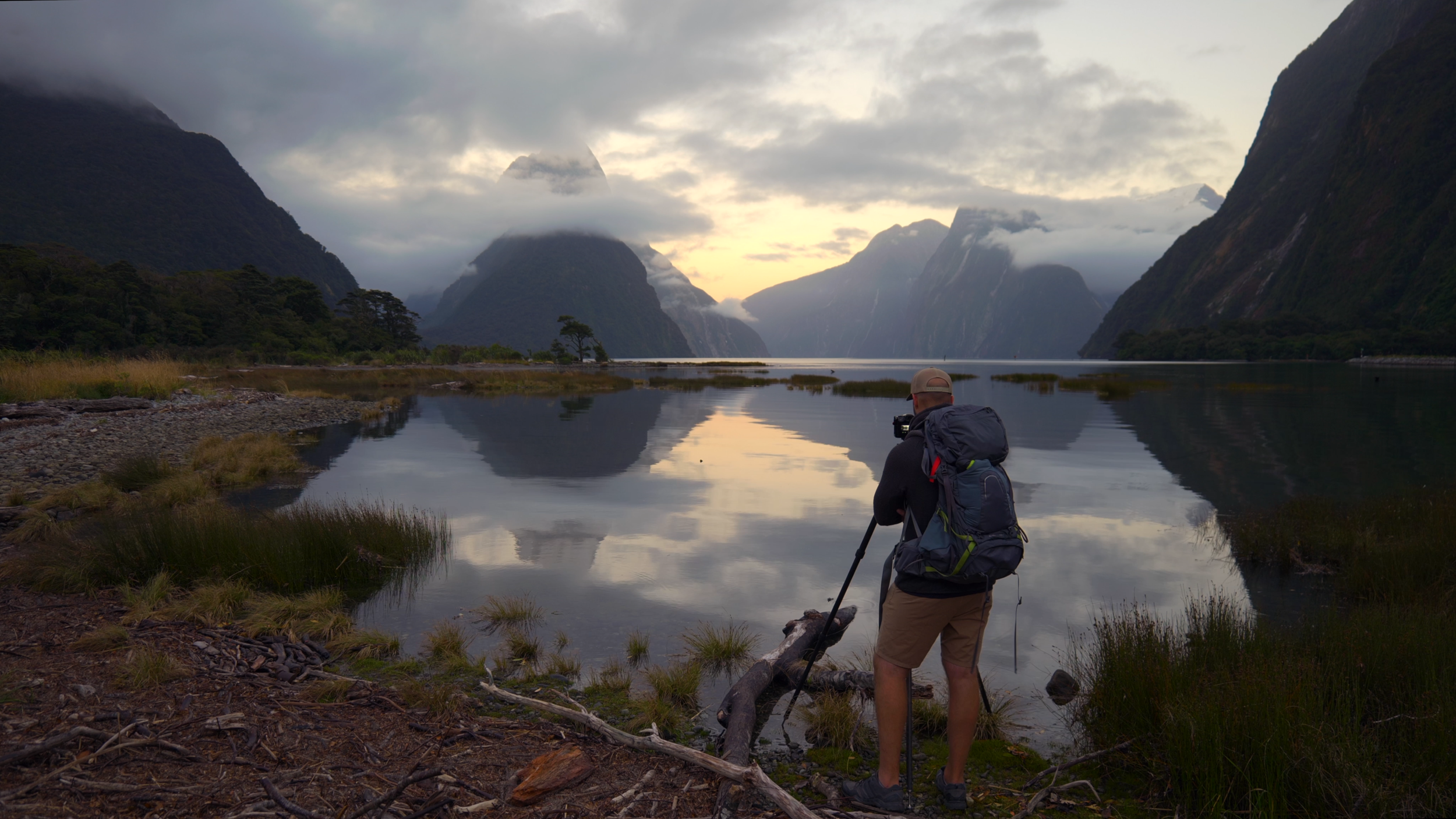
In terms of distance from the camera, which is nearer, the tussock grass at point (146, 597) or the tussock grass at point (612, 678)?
the tussock grass at point (612, 678)

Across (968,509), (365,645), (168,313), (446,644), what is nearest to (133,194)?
(168,313)

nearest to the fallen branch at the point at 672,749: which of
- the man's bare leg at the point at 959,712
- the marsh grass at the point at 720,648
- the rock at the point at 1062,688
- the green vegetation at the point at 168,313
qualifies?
the man's bare leg at the point at 959,712

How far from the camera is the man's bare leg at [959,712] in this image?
4.33 meters

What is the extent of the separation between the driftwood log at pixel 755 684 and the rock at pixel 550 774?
36.3 inches

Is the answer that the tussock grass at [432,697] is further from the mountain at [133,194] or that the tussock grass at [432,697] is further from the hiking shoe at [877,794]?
the mountain at [133,194]

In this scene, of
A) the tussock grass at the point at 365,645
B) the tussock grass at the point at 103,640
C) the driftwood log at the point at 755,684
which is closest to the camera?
the driftwood log at the point at 755,684

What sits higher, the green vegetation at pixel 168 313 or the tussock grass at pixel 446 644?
the green vegetation at pixel 168 313

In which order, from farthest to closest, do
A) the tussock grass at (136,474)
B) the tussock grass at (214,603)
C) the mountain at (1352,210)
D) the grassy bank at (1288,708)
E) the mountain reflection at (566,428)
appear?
the mountain at (1352,210) → the mountain reflection at (566,428) → the tussock grass at (136,474) → the tussock grass at (214,603) → the grassy bank at (1288,708)

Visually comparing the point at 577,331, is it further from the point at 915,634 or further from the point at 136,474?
the point at 915,634

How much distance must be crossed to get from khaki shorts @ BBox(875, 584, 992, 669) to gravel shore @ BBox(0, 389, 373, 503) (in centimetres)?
1650

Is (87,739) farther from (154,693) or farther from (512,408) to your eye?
(512,408)

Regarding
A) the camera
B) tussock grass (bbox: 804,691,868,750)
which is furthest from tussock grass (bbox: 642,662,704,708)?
the camera

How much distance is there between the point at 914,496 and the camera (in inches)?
167

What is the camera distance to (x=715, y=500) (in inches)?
617
